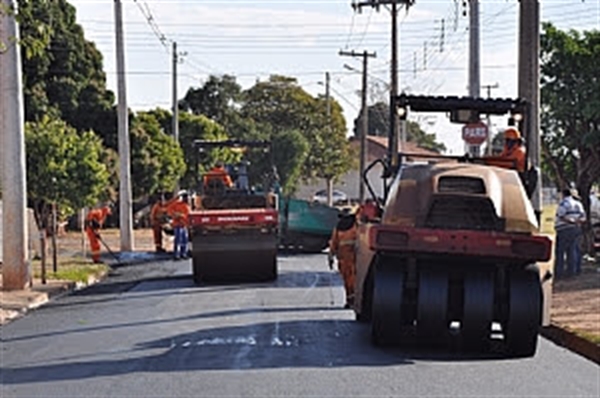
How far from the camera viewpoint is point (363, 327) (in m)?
16.8

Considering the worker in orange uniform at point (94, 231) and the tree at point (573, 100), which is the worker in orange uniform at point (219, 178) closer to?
the worker in orange uniform at point (94, 231)

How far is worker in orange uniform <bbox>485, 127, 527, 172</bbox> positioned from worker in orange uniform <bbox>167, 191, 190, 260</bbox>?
15963 mm

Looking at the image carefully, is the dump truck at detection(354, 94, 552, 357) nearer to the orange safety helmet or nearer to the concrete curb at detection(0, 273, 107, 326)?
the orange safety helmet

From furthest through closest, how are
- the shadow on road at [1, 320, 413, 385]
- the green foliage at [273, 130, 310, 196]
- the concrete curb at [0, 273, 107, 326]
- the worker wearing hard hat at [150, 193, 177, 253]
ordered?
the green foliage at [273, 130, 310, 196]
the worker wearing hard hat at [150, 193, 177, 253]
the concrete curb at [0, 273, 107, 326]
the shadow on road at [1, 320, 413, 385]

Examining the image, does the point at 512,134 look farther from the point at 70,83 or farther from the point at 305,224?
→ the point at 70,83

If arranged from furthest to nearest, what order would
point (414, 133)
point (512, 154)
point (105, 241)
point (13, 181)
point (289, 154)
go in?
point (414, 133) < point (289, 154) < point (105, 241) < point (13, 181) < point (512, 154)

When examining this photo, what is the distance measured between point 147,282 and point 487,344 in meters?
12.5

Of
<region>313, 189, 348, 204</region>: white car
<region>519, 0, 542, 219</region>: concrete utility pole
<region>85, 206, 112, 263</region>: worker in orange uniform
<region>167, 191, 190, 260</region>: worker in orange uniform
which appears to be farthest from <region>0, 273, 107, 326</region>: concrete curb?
<region>313, 189, 348, 204</region>: white car

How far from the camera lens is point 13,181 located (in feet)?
78.9

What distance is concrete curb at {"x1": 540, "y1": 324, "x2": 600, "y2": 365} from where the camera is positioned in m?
14.3

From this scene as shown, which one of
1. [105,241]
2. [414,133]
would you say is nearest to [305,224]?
[105,241]

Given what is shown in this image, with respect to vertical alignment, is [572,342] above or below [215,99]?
below

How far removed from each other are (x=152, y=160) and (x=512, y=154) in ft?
121

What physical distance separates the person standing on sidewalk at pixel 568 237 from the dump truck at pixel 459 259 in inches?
334
